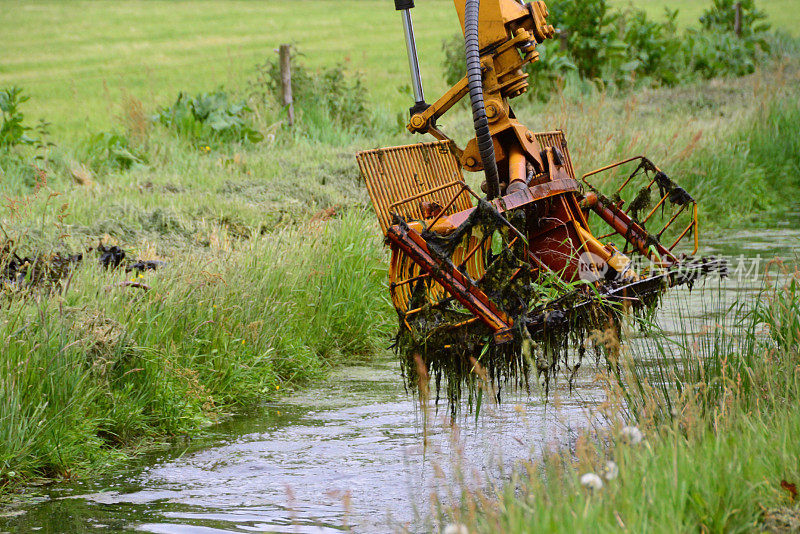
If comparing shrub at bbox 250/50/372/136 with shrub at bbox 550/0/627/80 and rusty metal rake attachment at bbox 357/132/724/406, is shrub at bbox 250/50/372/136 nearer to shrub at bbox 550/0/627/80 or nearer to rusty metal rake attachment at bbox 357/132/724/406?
shrub at bbox 550/0/627/80

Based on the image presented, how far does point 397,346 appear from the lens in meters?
5.13

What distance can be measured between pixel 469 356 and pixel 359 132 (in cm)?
1104

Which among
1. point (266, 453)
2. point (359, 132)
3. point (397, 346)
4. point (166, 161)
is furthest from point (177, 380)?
point (359, 132)

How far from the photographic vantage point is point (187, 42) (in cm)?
4566

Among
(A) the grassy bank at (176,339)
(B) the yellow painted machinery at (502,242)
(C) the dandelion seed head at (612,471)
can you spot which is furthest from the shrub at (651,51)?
(C) the dandelion seed head at (612,471)

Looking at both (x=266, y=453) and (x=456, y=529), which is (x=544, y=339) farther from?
(x=456, y=529)

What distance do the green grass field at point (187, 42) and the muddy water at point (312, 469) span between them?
17680 millimetres

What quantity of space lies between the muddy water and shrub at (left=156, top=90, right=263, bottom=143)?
808 cm

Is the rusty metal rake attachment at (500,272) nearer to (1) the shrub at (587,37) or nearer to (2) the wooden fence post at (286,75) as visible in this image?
(2) the wooden fence post at (286,75)

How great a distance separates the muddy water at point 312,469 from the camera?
173 inches

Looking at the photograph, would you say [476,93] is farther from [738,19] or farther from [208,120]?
[738,19]

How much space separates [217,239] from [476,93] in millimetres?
3503

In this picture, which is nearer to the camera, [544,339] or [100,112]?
[544,339]

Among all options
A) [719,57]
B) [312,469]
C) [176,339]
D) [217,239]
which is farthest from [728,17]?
[312,469]
